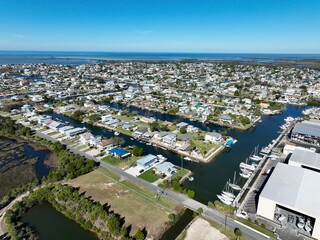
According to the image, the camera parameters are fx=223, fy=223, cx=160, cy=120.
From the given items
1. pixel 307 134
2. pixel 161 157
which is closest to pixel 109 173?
pixel 161 157

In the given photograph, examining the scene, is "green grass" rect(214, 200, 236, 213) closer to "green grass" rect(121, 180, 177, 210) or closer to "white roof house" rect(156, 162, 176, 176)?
"green grass" rect(121, 180, 177, 210)

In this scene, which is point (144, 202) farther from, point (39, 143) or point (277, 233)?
point (39, 143)

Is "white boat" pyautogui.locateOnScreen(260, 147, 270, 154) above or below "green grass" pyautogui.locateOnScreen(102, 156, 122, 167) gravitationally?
below

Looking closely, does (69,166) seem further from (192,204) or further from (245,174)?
(245,174)

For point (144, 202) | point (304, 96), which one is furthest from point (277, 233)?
point (304, 96)

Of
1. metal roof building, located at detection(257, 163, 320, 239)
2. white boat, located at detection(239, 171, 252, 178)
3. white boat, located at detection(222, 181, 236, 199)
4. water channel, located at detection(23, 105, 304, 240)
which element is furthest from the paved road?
white boat, located at detection(239, 171, 252, 178)
